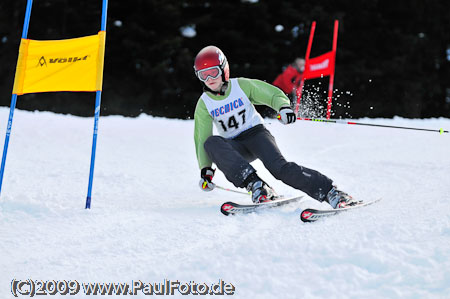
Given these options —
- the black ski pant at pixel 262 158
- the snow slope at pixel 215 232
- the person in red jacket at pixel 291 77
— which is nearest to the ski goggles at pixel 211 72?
the black ski pant at pixel 262 158

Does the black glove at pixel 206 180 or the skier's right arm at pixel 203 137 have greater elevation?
the skier's right arm at pixel 203 137

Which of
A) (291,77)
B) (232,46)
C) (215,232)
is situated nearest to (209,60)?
(215,232)

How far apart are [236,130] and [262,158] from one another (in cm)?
32

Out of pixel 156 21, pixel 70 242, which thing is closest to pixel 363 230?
pixel 70 242

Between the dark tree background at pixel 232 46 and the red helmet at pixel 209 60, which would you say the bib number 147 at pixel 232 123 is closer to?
the red helmet at pixel 209 60

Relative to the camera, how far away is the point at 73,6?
13500 millimetres

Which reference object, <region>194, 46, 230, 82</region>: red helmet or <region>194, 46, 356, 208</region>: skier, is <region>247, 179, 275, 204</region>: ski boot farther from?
<region>194, 46, 230, 82</region>: red helmet

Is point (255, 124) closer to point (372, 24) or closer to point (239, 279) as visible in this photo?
point (239, 279)

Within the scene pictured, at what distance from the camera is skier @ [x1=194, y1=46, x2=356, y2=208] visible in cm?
312

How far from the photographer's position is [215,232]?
2.60 meters

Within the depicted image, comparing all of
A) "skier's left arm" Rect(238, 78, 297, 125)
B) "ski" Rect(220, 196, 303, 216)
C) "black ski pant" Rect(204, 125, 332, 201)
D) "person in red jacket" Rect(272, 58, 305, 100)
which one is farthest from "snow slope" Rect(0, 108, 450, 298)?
"person in red jacket" Rect(272, 58, 305, 100)

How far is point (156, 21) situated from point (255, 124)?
10204mm

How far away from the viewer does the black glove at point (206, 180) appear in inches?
131

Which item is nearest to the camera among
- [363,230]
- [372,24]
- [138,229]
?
[363,230]
